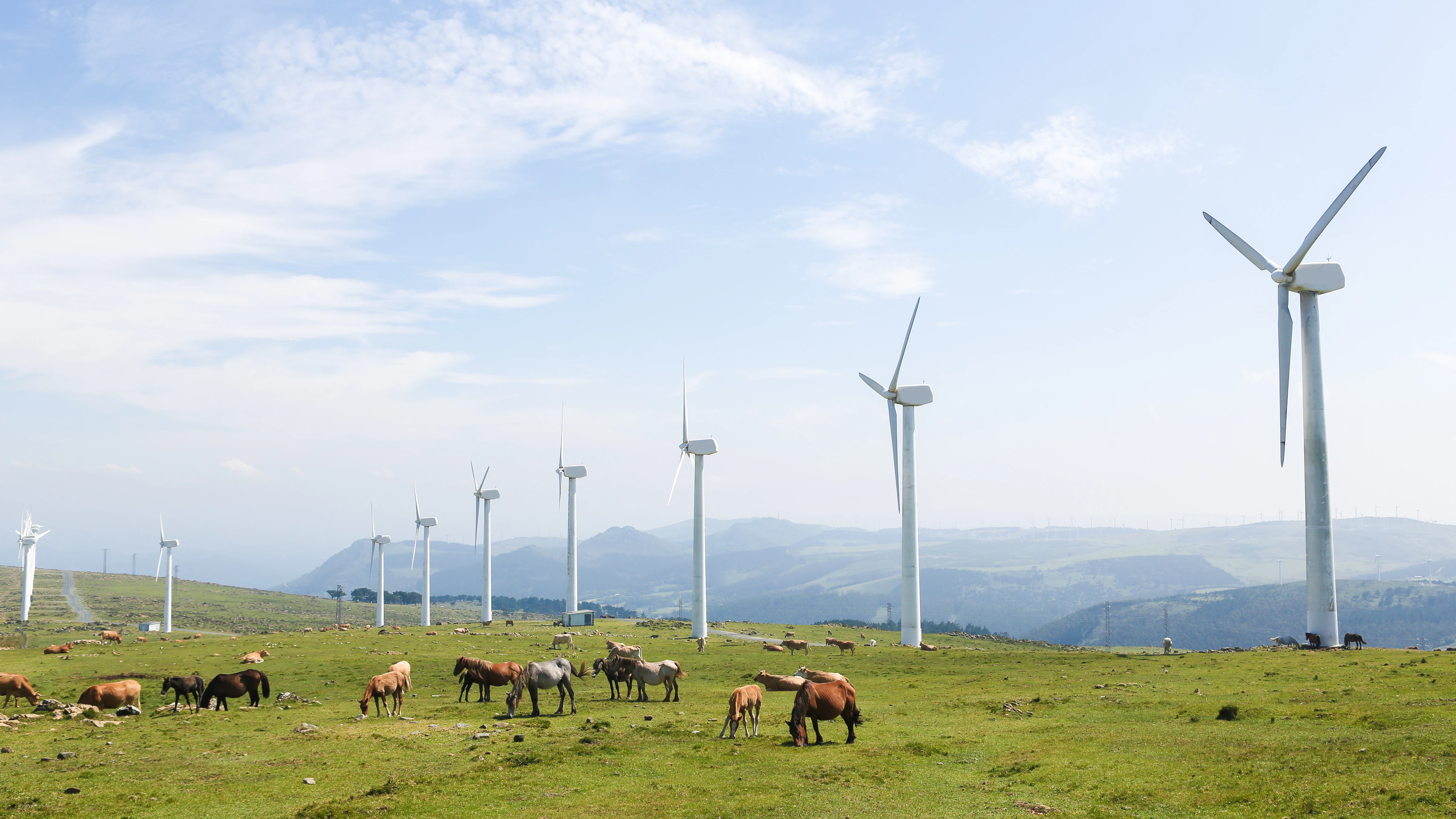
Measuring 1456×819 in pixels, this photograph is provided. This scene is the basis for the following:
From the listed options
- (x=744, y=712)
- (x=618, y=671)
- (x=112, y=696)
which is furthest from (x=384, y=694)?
(x=744, y=712)

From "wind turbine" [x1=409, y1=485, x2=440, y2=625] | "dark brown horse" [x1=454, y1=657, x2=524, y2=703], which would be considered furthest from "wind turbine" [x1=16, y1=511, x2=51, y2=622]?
"dark brown horse" [x1=454, y1=657, x2=524, y2=703]

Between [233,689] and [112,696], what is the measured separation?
4180 millimetres

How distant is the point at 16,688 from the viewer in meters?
37.6

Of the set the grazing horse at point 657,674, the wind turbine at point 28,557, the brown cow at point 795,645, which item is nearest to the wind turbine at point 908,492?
the brown cow at point 795,645

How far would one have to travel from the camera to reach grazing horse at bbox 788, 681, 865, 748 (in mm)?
28859

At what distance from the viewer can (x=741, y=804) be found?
21688 millimetres

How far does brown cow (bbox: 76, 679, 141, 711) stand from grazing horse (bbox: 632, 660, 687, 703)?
63.9 ft

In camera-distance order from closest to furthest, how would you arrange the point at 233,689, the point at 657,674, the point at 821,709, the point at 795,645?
the point at 821,709
the point at 233,689
the point at 657,674
the point at 795,645

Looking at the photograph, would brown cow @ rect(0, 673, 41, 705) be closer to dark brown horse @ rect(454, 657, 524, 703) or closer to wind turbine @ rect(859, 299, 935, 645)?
dark brown horse @ rect(454, 657, 524, 703)

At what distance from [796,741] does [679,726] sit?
16.3ft

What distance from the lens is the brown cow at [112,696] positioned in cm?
3700

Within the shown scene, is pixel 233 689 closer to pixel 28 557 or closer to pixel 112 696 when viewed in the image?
pixel 112 696

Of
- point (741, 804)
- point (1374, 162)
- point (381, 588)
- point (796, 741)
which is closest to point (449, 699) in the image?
point (796, 741)

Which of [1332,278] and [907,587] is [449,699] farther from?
[1332,278]
